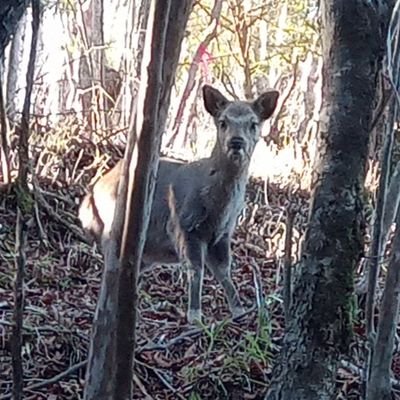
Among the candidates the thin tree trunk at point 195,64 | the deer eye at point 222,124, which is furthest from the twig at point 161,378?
the thin tree trunk at point 195,64

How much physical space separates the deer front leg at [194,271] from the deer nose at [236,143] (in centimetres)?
62

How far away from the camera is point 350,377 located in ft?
14.8

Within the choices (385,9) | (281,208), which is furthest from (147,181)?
(281,208)

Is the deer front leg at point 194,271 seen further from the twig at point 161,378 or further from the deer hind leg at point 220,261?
the twig at point 161,378

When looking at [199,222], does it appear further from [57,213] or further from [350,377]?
[350,377]

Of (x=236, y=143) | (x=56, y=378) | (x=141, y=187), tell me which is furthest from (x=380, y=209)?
(x=236, y=143)

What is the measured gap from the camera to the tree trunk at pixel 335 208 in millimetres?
3293

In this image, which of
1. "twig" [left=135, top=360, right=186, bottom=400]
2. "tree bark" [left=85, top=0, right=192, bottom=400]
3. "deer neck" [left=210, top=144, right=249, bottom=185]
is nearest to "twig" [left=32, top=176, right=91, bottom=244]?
"deer neck" [left=210, top=144, right=249, bottom=185]

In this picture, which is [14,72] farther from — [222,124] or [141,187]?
[141,187]

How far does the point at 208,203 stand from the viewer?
6.33 metres

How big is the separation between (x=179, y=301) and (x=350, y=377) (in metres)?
1.75

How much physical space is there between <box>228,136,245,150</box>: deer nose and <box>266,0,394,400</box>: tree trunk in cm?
267

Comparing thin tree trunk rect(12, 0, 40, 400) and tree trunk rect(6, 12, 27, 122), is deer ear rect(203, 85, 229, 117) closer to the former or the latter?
tree trunk rect(6, 12, 27, 122)

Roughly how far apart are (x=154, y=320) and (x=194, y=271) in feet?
→ 2.54
